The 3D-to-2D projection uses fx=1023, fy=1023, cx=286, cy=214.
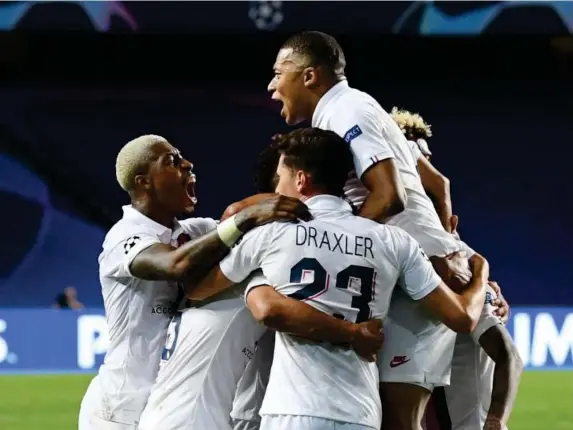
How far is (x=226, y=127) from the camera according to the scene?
16.0 m

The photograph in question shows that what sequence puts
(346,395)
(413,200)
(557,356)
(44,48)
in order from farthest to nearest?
(44,48), (557,356), (413,200), (346,395)

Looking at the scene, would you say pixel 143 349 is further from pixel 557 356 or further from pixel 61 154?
pixel 61 154

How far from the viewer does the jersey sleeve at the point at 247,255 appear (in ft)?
10.3

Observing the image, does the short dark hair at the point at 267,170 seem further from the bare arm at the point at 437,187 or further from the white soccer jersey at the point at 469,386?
the white soccer jersey at the point at 469,386

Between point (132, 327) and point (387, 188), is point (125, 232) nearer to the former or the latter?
point (132, 327)

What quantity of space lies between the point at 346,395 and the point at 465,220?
13214mm

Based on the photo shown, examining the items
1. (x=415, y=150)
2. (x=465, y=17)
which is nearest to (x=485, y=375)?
(x=415, y=150)

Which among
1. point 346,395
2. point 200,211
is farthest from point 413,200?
point 200,211

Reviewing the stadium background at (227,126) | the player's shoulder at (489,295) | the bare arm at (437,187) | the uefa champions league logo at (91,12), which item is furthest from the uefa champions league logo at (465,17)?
the player's shoulder at (489,295)

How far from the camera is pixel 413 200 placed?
365 cm

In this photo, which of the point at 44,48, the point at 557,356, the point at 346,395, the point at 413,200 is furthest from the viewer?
the point at 44,48

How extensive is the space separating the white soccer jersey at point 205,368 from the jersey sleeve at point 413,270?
54cm

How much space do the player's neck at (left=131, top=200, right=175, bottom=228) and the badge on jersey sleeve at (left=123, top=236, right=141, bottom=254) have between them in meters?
0.22

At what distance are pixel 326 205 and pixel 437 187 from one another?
135 centimetres
